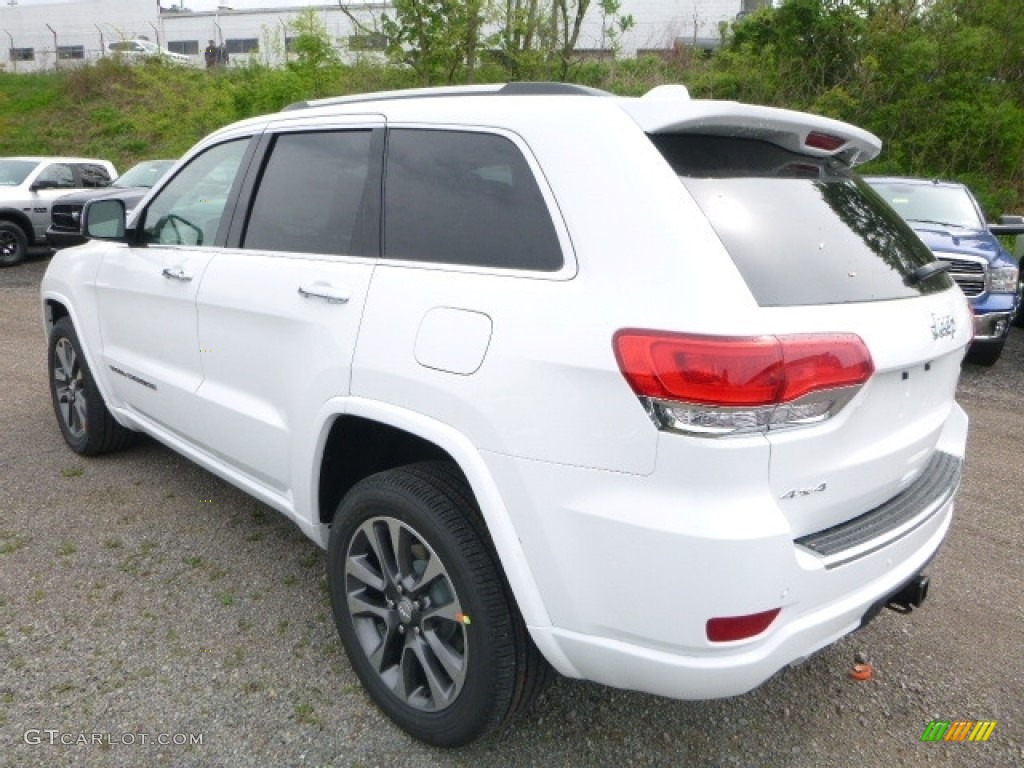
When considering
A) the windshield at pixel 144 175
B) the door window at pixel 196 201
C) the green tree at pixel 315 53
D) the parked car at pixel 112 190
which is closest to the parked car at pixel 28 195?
the parked car at pixel 112 190

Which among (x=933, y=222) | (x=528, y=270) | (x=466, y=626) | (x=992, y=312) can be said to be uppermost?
(x=528, y=270)

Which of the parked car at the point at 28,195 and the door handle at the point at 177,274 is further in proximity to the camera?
the parked car at the point at 28,195

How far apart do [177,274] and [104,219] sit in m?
0.80

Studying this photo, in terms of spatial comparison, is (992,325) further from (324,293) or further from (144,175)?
(144,175)

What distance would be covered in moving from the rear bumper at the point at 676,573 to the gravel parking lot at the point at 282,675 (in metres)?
0.11

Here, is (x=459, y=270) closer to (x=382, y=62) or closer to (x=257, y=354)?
(x=257, y=354)


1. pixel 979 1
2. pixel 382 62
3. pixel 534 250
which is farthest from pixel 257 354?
pixel 979 1

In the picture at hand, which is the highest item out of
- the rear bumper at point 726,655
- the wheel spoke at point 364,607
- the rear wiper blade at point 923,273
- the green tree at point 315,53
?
the green tree at point 315,53

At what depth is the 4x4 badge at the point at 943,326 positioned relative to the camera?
2172mm

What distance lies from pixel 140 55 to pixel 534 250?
30.6 metres

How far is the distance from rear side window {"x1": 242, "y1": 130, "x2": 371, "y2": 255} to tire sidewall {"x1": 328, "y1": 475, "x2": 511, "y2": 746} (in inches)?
32.4

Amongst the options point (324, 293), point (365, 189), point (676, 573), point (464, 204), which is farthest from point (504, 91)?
point (676, 573)

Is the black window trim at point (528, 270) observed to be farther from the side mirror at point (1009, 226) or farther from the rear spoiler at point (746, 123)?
the side mirror at point (1009, 226)

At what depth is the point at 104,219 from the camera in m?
3.74
